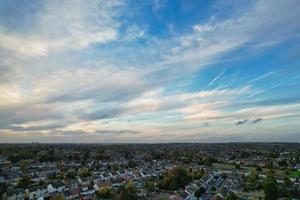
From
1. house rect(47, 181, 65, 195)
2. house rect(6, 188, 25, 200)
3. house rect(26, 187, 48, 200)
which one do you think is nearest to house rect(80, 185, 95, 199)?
house rect(47, 181, 65, 195)

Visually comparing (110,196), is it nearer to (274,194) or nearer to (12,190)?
(12,190)

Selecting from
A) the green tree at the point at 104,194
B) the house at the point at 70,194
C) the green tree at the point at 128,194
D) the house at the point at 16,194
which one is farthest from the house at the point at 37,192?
the green tree at the point at 128,194

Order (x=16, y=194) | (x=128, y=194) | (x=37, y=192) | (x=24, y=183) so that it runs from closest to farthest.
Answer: (x=128, y=194) → (x=16, y=194) → (x=37, y=192) → (x=24, y=183)

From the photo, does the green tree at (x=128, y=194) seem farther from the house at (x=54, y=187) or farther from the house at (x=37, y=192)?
the house at (x=37, y=192)

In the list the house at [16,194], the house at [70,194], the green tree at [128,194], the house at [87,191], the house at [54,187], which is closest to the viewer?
the green tree at [128,194]

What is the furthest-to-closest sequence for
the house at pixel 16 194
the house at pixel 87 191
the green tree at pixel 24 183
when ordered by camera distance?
the green tree at pixel 24 183
the house at pixel 87 191
the house at pixel 16 194

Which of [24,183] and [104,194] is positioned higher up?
[24,183]

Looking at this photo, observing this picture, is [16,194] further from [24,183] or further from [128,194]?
[128,194]

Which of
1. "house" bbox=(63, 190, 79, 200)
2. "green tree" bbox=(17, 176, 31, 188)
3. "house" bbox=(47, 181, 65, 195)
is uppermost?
"green tree" bbox=(17, 176, 31, 188)

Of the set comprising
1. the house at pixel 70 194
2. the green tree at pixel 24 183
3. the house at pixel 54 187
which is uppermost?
the green tree at pixel 24 183

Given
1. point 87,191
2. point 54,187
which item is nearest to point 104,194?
point 87,191

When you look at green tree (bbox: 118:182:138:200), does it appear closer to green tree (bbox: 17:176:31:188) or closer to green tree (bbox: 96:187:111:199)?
green tree (bbox: 96:187:111:199)

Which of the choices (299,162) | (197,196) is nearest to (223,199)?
(197,196)
